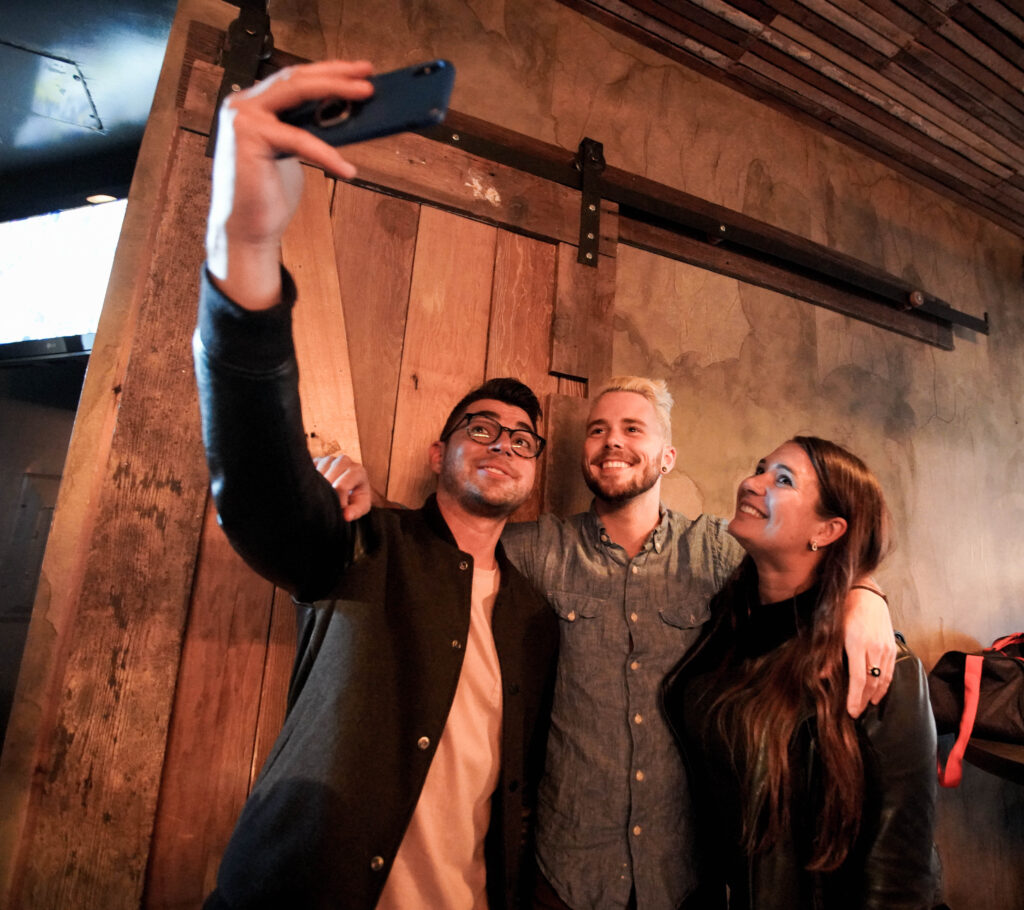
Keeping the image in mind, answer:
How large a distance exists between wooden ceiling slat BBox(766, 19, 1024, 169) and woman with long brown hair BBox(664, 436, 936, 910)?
7.14 feet

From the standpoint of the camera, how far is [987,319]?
3.58 m

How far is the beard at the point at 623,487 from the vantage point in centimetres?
179

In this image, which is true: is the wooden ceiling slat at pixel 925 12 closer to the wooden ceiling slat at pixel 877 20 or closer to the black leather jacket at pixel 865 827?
the wooden ceiling slat at pixel 877 20

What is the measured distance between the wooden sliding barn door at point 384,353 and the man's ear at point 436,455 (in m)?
0.08

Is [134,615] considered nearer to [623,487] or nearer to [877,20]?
[623,487]

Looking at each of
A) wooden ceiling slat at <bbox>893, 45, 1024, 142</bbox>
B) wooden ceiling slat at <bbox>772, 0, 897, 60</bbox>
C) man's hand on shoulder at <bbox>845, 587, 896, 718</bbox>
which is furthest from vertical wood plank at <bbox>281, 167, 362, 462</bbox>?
wooden ceiling slat at <bbox>893, 45, 1024, 142</bbox>

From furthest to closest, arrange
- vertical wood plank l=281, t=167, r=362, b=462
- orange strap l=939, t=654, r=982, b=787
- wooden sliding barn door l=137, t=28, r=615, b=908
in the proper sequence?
orange strap l=939, t=654, r=982, b=787 < vertical wood plank l=281, t=167, r=362, b=462 < wooden sliding barn door l=137, t=28, r=615, b=908

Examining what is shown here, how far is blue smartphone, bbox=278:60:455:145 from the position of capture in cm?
71

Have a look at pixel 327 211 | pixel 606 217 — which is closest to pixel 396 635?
pixel 327 211

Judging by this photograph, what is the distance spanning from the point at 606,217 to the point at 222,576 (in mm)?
2032

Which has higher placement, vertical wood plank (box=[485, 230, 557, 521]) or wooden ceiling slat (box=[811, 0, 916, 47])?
wooden ceiling slat (box=[811, 0, 916, 47])

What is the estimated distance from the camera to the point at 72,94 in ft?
9.11

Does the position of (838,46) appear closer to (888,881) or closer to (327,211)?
(327,211)

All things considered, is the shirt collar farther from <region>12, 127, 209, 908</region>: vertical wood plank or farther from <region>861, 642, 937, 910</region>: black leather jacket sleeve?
<region>12, 127, 209, 908</region>: vertical wood plank
